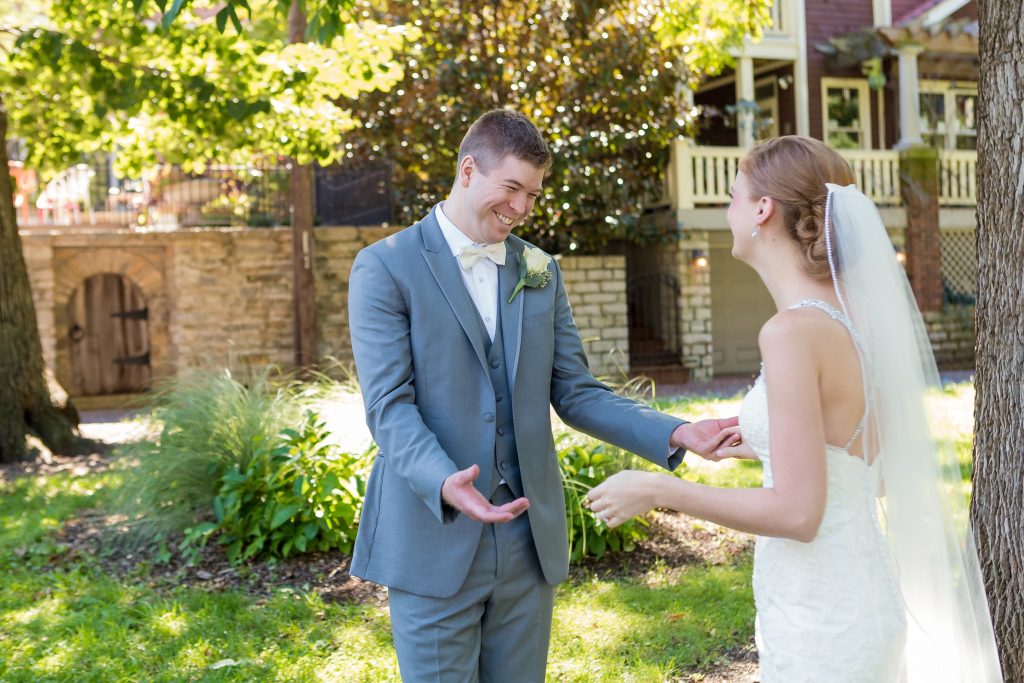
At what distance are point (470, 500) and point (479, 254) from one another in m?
0.78

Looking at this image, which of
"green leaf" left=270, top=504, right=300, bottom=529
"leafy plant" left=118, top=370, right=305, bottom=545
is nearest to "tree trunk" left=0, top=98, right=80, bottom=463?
"leafy plant" left=118, top=370, right=305, bottom=545

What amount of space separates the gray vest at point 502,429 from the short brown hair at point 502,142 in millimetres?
482

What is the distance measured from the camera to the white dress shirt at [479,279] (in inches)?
112

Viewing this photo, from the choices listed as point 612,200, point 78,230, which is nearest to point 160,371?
point 78,230

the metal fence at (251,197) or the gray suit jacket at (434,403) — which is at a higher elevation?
the metal fence at (251,197)

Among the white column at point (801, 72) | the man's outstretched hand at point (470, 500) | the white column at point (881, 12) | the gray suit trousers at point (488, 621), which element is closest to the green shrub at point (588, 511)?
the gray suit trousers at point (488, 621)

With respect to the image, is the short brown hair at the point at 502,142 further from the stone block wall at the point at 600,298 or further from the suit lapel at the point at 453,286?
the stone block wall at the point at 600,298

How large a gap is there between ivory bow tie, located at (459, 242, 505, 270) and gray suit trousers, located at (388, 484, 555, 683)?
0.63 metres

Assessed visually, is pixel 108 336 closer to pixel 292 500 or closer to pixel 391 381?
pixel 292 500

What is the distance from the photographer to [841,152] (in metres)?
18.6

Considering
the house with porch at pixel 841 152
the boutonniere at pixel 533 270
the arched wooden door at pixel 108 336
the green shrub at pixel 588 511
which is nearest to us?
the boutonniere at pixel 533 270

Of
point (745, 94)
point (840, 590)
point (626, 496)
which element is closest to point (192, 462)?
point (626, 496)

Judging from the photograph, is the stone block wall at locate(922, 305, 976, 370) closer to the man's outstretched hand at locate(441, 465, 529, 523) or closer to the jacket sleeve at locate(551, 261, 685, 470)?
the jacket sleeve at locate(551, 261, 685, 470)

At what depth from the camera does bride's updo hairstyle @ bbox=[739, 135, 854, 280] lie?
2.39 meters
